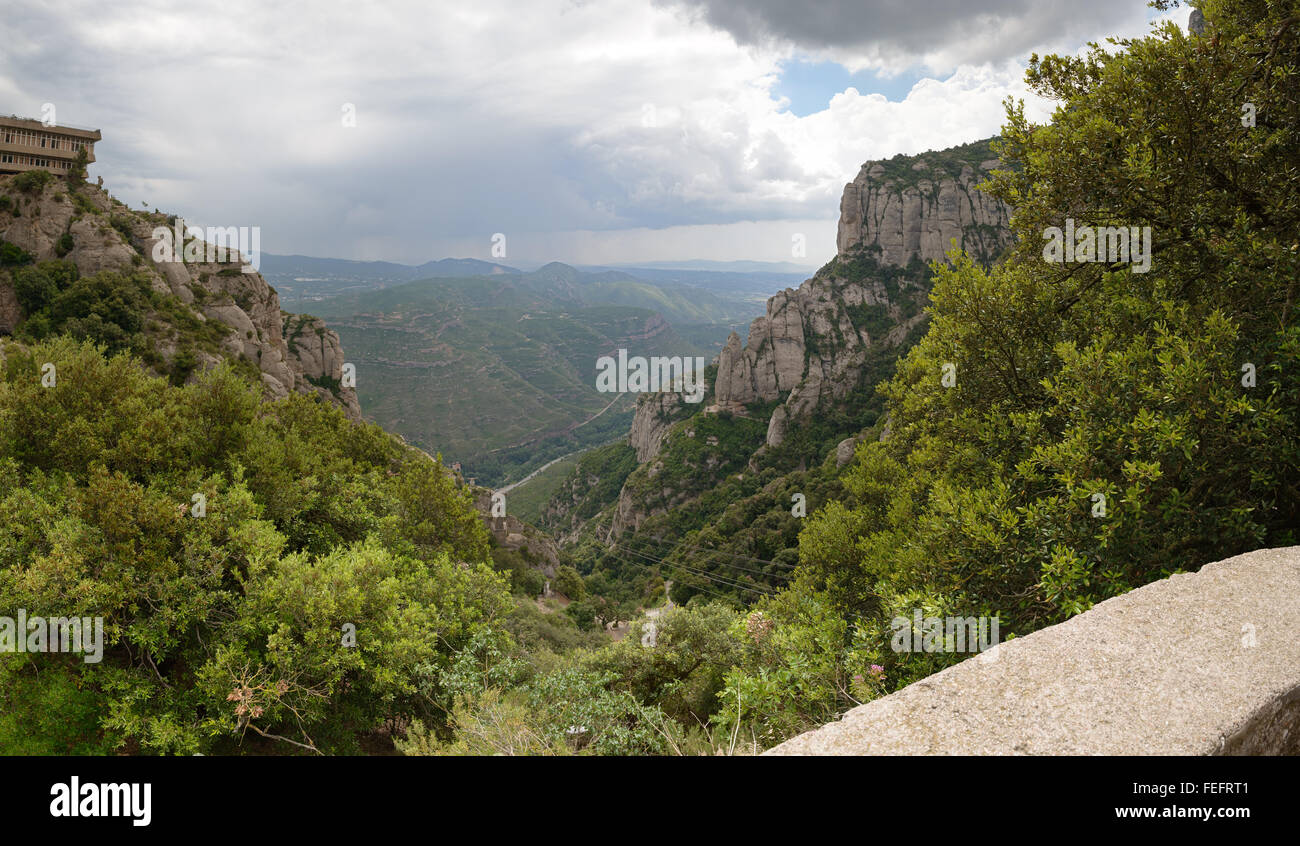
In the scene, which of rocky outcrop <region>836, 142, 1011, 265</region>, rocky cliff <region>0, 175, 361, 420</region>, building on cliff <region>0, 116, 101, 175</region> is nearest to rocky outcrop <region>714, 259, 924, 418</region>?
rocky outcrop <region>836, 142, 1011, 265</region>

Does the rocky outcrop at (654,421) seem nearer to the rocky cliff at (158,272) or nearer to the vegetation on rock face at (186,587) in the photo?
the rocky cliff at (158,272)

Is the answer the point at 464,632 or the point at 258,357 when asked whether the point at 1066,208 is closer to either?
the point at 464,632

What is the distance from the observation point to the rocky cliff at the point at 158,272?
39781 mm

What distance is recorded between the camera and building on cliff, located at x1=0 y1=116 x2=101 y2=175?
4472cm

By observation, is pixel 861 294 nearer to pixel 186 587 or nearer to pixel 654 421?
pixel 654 421

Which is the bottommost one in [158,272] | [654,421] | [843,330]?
[654,421]

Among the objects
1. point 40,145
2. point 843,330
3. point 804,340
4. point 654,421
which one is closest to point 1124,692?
point 40,145

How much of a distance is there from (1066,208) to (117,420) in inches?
857

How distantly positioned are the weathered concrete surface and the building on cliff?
2846 inches

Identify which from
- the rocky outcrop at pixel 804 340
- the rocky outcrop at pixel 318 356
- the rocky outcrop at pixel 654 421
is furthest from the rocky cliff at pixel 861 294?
the rocky outcrop at pixel 318 356

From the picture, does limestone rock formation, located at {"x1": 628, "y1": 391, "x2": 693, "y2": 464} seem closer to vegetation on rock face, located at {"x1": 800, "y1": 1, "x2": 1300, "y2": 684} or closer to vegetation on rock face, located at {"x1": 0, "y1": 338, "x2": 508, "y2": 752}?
vegetation on rock face, located at {"x1": 0, "y1": 338, "x2": 508, "y2": 752}

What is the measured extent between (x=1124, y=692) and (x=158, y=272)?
62.4 metres

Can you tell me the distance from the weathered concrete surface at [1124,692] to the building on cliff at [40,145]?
72300 mm

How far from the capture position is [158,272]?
44719mm
